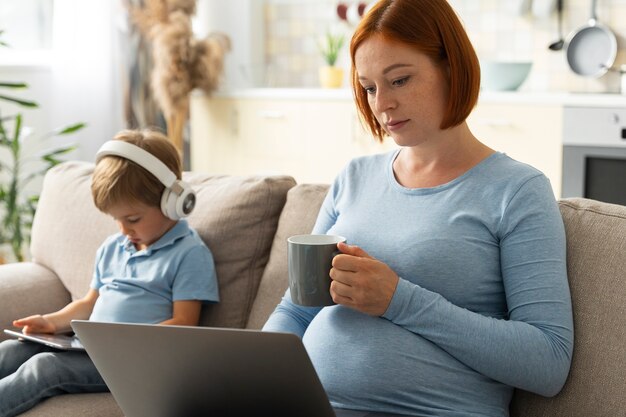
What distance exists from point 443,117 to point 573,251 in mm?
307

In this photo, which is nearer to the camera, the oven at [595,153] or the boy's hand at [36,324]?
the boy's hand at [36,324]

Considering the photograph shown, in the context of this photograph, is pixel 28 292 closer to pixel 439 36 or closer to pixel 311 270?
pixel 311 270

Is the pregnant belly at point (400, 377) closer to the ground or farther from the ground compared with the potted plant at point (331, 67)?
closer to the ground

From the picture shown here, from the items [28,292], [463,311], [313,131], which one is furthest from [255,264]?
[313,131]

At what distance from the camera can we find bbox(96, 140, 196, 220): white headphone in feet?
6.44

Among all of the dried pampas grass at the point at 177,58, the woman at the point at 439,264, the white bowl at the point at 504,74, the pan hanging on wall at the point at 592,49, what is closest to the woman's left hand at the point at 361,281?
the woman at the point at 439,264

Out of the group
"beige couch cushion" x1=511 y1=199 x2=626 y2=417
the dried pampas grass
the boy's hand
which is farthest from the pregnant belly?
the dried pampas grass

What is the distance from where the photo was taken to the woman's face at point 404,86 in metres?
1.52

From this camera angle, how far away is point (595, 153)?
12.1ft

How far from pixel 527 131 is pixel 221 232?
2.12 meters

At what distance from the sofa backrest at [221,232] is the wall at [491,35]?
8.25ft

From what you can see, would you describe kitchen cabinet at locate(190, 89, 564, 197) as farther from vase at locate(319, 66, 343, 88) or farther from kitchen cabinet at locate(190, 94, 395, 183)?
vase at locate(319, 66, 343, 88)

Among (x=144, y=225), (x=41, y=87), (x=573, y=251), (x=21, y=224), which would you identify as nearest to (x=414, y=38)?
(x=573, y=251)

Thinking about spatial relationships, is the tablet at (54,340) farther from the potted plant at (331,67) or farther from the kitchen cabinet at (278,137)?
the potted plant at (331,67)
